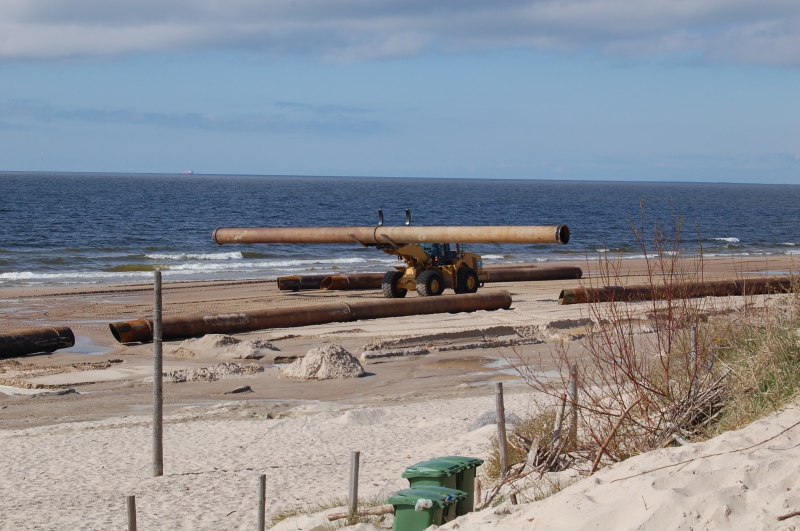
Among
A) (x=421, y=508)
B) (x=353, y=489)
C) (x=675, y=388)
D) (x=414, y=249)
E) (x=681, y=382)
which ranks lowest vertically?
(x=353, y=489)

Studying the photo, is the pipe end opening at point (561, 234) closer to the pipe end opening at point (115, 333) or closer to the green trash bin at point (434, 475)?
the pipe end opening at point (115, 333)

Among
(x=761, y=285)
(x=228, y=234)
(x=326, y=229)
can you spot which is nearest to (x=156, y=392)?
(x=326, y=229)

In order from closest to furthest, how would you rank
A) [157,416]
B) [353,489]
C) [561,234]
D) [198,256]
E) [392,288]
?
[353,489], [157,416], [561,234], [392,288], [198,256]

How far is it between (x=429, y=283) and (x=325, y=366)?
7.69 m

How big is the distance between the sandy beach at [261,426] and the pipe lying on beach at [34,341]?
0.25m

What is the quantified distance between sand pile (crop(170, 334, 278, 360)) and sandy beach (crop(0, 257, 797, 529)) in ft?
0.60

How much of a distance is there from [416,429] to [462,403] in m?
1.56

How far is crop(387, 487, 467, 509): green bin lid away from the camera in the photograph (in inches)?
238

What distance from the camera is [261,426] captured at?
1081 cm

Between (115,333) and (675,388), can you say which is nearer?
(675,388)

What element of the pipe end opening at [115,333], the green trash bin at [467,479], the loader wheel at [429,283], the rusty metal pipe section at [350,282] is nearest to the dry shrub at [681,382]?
the green trash bin at [467,479]

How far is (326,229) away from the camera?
861 inches

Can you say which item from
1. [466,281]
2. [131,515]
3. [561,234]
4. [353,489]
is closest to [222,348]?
[561,234]

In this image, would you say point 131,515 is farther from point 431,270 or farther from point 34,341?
point 431,270
